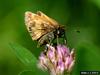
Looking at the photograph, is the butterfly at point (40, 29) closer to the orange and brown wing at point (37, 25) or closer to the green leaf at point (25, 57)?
the orange and brown wing at point (37, 25)

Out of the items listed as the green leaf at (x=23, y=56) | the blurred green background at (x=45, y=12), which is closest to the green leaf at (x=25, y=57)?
the green leaf at (x=23, y=56)

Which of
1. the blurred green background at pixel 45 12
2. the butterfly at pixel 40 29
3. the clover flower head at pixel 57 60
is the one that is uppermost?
the blurred green background at pixel 45 12

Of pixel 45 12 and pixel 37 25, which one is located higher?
pixel 45 12

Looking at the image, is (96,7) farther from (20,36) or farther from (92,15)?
(20,36)

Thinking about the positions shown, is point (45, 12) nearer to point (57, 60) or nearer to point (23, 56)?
point (23, 56)

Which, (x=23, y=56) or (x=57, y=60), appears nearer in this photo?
(x=57, y=60)

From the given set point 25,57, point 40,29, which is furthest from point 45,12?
point 40,29

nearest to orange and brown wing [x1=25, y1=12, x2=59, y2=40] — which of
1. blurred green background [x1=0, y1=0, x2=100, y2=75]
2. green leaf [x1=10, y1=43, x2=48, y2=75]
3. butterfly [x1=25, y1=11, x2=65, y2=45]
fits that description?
butterfly [x1=25, y1=11, x2=65, y2=45]
